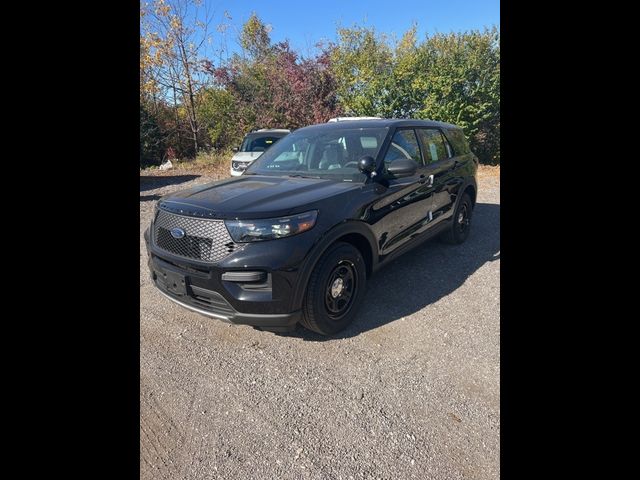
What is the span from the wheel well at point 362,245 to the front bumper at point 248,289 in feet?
2.13

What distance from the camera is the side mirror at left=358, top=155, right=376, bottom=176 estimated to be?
125 inches

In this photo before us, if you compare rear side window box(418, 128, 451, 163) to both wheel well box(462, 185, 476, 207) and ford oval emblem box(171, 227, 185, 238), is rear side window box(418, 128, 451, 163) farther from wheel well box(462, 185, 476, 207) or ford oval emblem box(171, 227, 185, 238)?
ford oval emblem box(171, 227, 185, 238)

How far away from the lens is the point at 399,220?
350 centimetres

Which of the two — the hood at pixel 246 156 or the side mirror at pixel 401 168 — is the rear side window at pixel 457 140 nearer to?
the side mirror at pixel 401 168

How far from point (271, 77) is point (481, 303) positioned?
1743 centimetres

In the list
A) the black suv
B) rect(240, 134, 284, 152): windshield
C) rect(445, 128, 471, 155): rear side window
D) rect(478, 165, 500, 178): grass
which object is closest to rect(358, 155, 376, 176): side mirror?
the black suv

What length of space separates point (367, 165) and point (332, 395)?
189cm

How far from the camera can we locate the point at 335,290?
2840mm

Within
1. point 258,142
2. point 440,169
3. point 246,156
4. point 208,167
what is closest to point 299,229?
point 440,169

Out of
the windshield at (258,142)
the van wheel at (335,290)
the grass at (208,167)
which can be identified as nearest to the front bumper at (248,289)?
the van wheel at (335,290)

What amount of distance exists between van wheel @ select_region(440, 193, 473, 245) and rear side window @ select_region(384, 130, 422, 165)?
127cm

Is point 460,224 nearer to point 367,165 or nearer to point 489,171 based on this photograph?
point 367,165

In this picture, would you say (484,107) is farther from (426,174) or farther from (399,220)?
(399,220)

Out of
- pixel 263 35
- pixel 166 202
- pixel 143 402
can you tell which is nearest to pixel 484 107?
pixel 166 202
